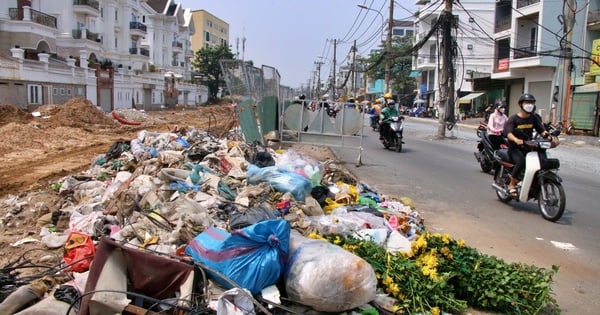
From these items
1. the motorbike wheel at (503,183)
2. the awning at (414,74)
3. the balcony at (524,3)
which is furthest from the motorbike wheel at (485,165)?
the awning at (414,74)

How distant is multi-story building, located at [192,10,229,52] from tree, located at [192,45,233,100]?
26.3 metres

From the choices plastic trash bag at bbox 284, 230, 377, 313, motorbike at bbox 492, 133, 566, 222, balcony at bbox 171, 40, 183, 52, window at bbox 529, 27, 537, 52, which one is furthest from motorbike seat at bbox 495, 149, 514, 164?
balcony at bbox 171, 40, 183, 52

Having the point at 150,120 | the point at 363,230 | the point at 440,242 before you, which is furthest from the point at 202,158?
the point at 150,120

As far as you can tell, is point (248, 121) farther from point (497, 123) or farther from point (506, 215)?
point (506, 215)

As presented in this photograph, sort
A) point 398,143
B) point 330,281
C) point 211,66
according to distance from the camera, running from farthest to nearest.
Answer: point 211,66, point 398,143, point 330,281

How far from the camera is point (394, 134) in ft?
46.8

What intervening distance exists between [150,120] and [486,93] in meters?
28.9

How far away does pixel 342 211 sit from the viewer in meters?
5.71

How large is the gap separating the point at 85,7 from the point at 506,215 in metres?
41.0

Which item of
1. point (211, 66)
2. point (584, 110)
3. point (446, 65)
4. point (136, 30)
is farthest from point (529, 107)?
point (211, 66)

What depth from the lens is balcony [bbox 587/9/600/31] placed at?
26953 mm

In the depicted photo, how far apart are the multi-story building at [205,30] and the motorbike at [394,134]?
8359 centimetres

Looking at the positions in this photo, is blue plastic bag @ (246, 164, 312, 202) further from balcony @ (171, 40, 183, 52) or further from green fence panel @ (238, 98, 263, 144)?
balcony @ (171, 40, 183, 52)

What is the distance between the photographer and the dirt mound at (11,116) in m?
19.9
